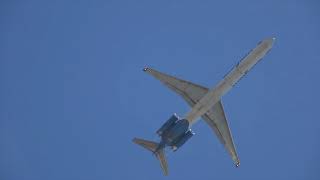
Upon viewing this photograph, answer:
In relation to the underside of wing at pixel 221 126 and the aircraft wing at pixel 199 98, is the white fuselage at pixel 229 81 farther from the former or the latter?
the underside of wing at pixel 221 126

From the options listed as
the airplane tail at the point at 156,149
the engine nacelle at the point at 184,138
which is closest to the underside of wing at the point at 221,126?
the engine nacelle at the point at 184,138

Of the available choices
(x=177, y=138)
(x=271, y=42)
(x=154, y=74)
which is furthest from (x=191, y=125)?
(x=271, y=42)

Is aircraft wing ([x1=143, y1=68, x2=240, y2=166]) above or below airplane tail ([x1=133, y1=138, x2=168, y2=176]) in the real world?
above

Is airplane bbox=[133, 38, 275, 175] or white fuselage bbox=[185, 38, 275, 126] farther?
airplane bbox=[133, 38, 275, 175]

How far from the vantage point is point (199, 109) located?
116 metres

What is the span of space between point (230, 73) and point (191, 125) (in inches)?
509

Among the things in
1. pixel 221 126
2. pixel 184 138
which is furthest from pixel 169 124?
pixel 221 126

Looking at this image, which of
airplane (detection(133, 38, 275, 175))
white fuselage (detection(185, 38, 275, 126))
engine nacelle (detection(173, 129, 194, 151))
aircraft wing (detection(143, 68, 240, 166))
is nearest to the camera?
white fuselage (detection(185, 38, 275, 126))

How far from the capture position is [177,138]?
11688 cm

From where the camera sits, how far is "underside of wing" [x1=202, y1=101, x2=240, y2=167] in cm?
12281

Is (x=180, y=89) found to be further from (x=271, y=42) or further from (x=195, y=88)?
(x=271, y=42)

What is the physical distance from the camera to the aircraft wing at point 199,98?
4683 inches

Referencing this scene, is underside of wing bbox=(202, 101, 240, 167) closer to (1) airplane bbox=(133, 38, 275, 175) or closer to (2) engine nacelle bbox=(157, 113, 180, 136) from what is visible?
(1) airplane bbox=(133, 38, 275, 175)

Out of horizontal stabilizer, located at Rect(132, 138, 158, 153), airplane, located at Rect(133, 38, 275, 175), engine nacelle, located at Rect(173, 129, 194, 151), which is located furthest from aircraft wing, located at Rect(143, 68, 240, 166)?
horizontal stabilizer, located at Rect(132, 138, 158, 153)
